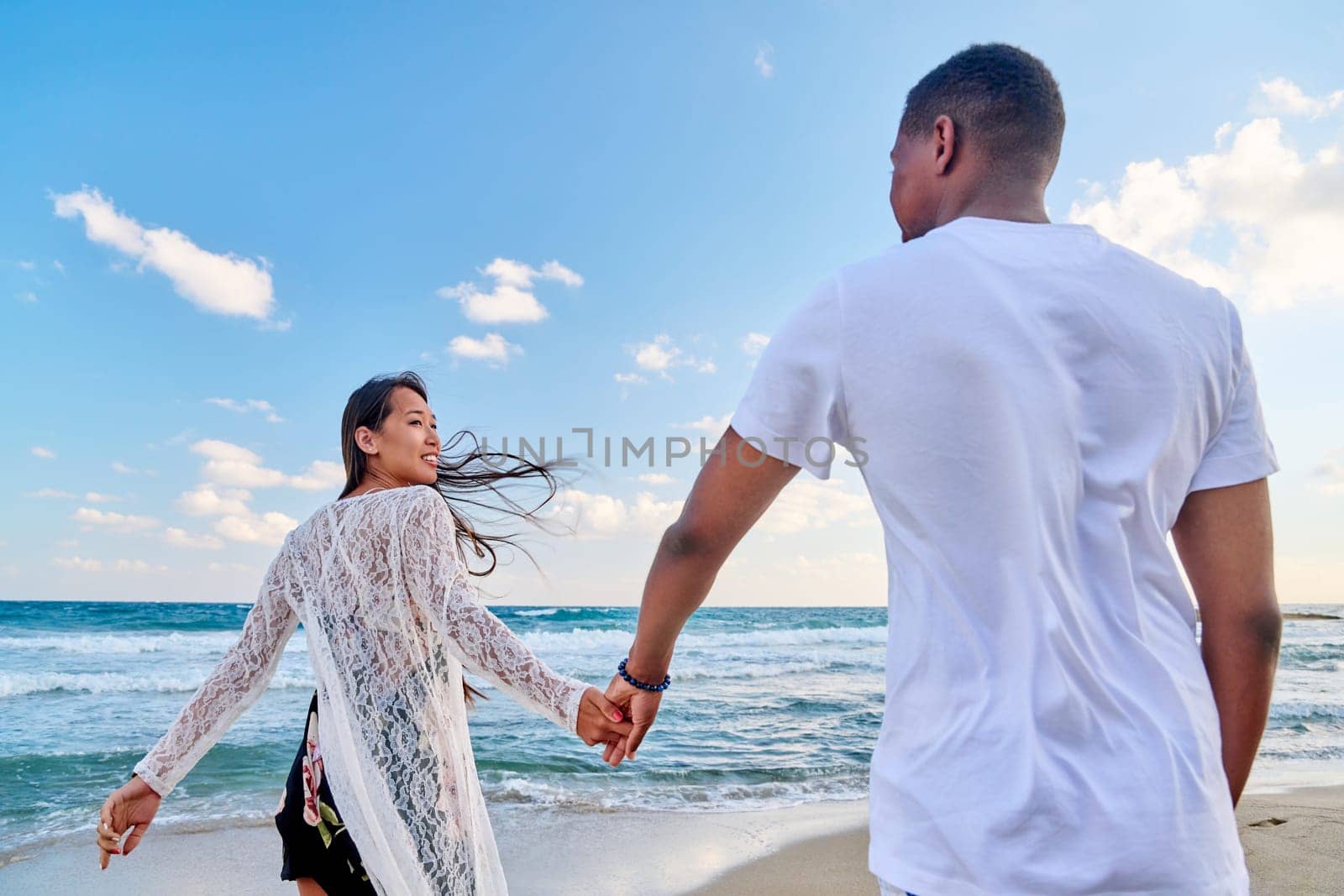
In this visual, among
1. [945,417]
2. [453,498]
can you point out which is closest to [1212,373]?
[945,417]

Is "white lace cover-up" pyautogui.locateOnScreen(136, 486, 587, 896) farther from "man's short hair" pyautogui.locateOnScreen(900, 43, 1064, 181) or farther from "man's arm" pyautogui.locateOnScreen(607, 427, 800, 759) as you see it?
"man's short hair" pyautogui.locateOnScreen(900, 43, 1064, 181)

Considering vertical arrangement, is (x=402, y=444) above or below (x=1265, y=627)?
above

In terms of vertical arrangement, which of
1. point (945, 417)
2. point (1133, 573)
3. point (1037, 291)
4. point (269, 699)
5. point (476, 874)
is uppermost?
point (1037, 291)

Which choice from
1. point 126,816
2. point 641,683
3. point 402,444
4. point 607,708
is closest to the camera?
point 641,683

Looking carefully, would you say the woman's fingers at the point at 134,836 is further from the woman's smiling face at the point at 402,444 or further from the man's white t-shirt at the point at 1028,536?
the man's white t-shirt at the point at 1028,536

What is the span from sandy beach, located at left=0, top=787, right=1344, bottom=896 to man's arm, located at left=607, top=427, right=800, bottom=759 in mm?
3719

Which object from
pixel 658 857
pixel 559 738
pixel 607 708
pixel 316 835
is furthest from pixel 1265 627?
pixel 559 738

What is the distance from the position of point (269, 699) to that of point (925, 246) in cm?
1162

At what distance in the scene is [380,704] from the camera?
2.20 meters

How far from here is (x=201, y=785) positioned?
22.2 ft

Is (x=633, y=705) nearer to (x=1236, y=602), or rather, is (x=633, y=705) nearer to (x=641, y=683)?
(x=641, y=683)

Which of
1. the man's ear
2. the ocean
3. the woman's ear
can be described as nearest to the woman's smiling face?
the woman's ear

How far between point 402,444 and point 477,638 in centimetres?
81

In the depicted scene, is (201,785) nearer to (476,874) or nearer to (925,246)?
(476,874)
